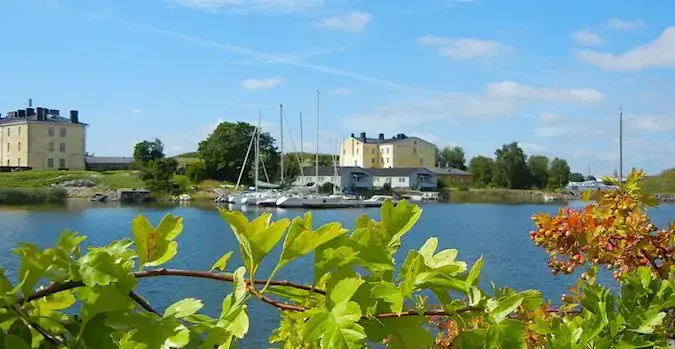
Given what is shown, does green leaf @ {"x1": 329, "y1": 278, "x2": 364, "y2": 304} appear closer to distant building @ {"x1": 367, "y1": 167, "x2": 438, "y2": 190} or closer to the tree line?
distant building @ {"x1": 367, "y1": 167, "x2": 438, "y2": 190}

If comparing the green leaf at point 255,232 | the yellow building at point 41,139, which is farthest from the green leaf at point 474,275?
the yellow building at point 41,139

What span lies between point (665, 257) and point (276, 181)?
114 metres

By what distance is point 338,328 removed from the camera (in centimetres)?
104

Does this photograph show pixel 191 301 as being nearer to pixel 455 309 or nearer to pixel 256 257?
pixel 256 257

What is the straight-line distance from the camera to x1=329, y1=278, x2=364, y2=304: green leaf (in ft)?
3.61

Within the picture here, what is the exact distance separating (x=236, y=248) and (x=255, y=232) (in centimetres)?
3369

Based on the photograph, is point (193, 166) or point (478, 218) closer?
point (478, 218)

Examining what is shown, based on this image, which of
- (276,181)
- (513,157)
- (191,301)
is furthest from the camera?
(513,157)

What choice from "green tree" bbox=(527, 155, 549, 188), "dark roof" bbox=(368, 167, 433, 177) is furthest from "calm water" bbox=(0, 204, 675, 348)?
"green tree" bbox=(527, 155, 549, 188)

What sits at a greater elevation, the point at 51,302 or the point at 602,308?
the point at 51,302

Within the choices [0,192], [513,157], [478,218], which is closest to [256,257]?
[478,218]

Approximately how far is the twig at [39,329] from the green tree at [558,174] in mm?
149303

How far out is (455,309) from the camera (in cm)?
133

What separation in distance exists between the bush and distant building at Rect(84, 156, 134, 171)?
2947 cm
